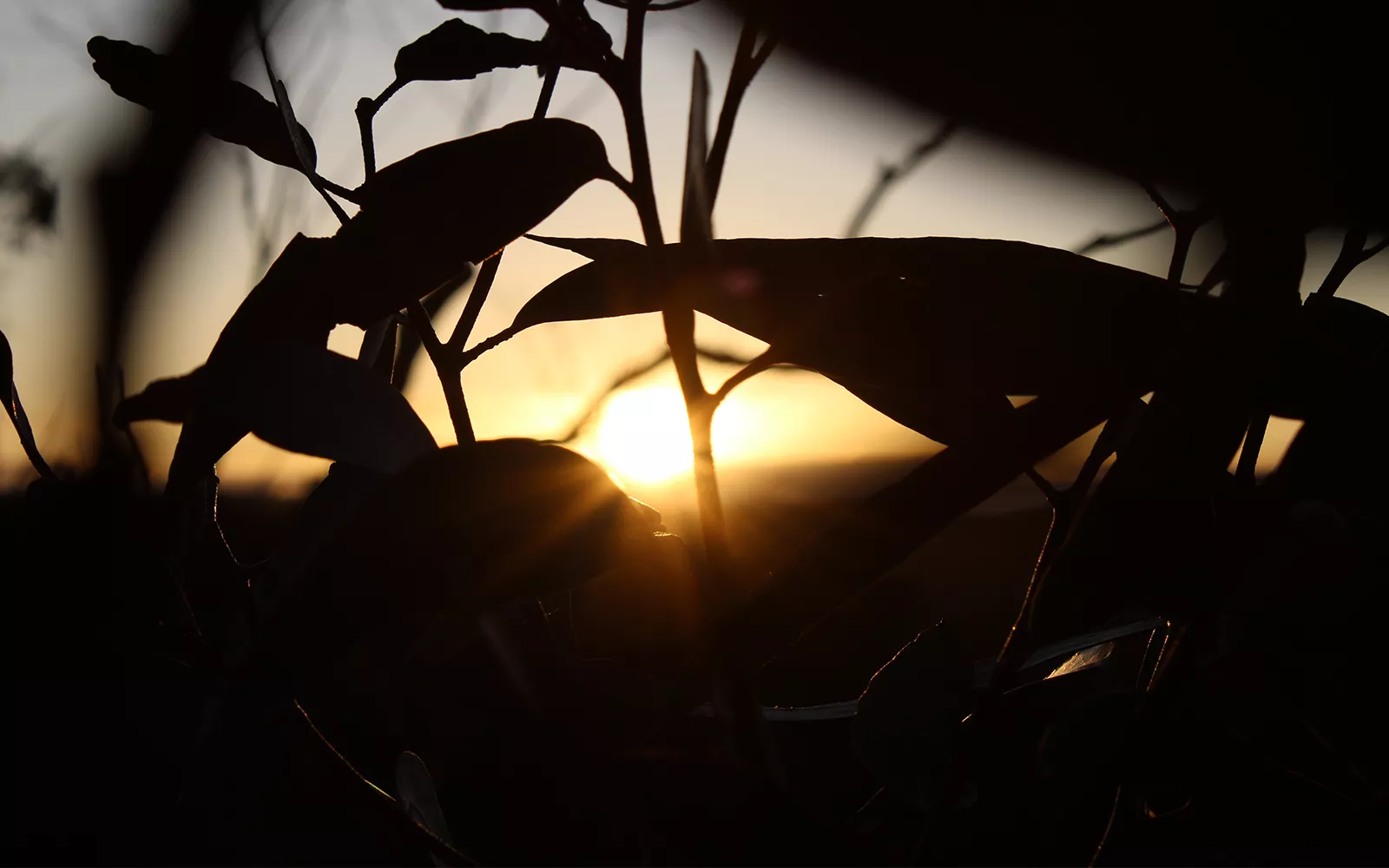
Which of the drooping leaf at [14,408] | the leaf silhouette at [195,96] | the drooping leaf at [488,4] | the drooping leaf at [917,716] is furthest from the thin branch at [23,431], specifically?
the drooping leaf at [917,716]

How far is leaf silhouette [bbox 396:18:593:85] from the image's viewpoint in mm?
284

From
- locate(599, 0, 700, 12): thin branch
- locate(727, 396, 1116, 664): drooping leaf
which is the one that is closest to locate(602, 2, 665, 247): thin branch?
locate(599, 0, 700, 12): thin branch

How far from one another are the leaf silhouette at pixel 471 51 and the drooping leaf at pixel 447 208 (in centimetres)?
6

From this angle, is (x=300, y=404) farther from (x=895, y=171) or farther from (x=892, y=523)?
(x=895, y=171)

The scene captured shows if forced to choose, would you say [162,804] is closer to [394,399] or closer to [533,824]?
[533,824]

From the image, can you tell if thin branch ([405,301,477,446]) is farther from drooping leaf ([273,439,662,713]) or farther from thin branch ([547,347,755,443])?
thin branch ([547,347,755,443])

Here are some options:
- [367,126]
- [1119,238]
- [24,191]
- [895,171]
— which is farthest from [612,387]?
[24,191]

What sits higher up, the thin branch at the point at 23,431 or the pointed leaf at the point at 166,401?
the thin branch at the point at 23,431

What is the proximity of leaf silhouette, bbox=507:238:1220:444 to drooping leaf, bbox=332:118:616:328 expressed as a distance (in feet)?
0.13

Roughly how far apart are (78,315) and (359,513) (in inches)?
53.6

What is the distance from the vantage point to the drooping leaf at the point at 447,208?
0.69ft

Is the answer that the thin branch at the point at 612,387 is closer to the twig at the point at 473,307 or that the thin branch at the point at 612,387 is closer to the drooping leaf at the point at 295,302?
the twig at the point at 473,307

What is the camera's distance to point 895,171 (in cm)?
81

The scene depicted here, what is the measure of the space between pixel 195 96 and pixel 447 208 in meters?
0.16
